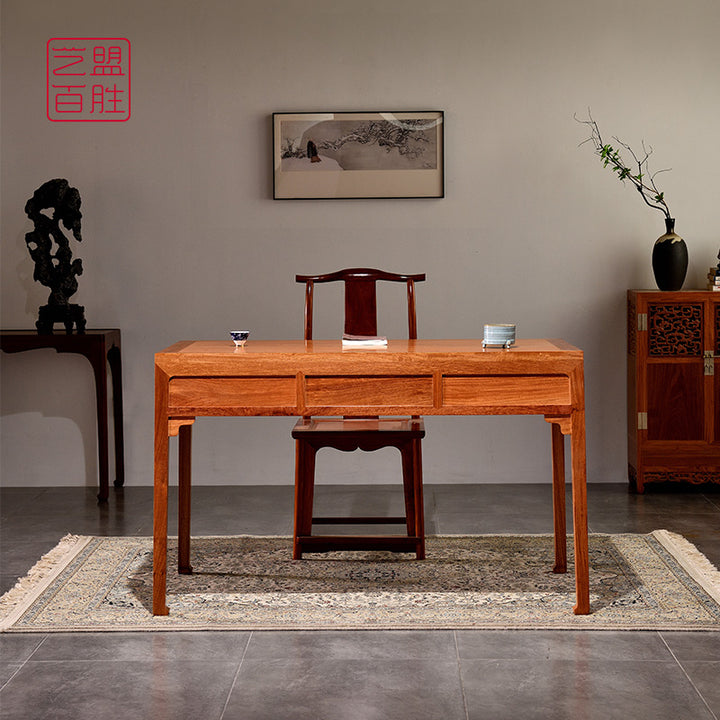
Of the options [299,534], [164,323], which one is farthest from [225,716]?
[164,323]

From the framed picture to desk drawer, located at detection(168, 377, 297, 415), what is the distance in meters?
2.20

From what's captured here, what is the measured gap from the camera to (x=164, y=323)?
5.10 meters

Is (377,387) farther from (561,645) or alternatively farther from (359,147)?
(359,147)

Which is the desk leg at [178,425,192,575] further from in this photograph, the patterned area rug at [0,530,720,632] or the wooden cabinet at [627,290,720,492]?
the wooden cabinet at [627,290,720,492]

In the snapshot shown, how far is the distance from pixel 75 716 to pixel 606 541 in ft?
7.32

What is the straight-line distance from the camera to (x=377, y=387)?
3.02m

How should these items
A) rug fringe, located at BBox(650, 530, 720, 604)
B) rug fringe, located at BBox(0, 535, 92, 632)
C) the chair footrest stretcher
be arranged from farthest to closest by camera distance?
the chair footrest stretcher, rug fringe, located at BBox(650, 530, 720, 604), rug fringe, located at BBox(0, 535, 92, 632)

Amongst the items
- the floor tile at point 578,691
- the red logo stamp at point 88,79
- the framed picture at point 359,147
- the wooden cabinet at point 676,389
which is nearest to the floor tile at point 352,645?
the floor tile at point 578,691

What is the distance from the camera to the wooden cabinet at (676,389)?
4750mm

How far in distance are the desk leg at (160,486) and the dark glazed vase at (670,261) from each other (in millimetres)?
2745

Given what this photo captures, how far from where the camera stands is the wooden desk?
9.82 ft

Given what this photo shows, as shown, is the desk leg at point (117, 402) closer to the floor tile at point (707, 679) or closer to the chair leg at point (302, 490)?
the chair leg at point (302, 490)

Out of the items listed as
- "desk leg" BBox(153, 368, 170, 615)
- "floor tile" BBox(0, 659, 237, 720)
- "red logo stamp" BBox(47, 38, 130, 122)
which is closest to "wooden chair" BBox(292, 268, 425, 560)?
"desk leg" BBox(153, 368, 170, 615)

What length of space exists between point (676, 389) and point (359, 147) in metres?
1.94
